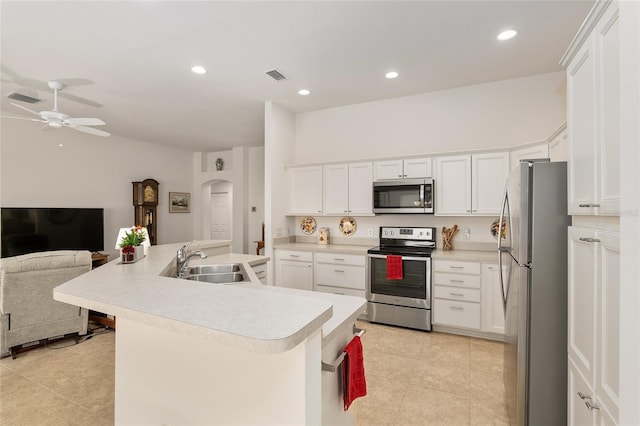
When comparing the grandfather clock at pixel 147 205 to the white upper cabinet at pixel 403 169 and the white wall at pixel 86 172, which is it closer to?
the white wall at pixel 86 172

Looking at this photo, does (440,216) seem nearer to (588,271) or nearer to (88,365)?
(588,271)

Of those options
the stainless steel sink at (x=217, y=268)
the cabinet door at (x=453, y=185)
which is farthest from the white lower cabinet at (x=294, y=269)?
the cabinet door at (x=453, y=185)

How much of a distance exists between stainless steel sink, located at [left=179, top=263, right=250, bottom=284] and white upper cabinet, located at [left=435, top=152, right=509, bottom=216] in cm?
248

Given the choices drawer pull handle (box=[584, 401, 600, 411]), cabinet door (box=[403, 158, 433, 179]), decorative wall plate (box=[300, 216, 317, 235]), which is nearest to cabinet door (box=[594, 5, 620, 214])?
drawer pull handle (box=[584, 401, 600, 411])

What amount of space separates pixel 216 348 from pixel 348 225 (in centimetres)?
335

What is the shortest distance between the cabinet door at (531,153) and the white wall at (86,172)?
6.69 meters

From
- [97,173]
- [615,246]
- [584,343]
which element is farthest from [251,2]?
[97,173]

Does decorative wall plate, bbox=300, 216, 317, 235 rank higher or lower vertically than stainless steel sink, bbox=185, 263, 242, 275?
higher

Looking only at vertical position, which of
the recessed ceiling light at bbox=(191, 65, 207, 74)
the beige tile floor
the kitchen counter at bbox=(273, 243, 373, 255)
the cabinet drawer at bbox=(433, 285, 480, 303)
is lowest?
the beige tile floor

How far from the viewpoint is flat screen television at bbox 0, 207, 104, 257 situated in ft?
14.6

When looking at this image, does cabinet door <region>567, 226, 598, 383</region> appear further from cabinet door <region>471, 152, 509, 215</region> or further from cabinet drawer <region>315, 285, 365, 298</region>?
cabinet drawer <region>315, 285, 365, 298</region>

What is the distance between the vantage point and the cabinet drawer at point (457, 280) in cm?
320

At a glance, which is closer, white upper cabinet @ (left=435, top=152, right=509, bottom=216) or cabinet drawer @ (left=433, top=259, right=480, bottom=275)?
cabinet drawer @ (left=433, top=259, right=480, bottom=275)

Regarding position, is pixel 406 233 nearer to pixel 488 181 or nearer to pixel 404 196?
pixel 404 196
